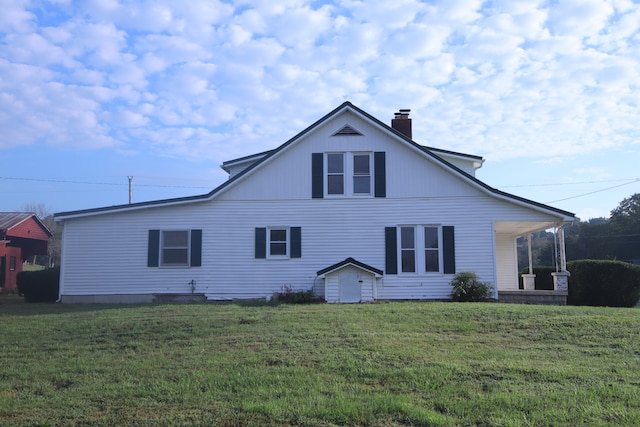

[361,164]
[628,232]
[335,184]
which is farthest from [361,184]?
[628,232]

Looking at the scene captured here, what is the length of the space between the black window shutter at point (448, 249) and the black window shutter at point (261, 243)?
5849mm

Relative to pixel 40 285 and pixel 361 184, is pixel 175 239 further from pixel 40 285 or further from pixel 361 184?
pixel 361 184

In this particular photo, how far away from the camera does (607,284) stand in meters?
17.7

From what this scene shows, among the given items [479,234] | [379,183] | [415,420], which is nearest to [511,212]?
[479,234]

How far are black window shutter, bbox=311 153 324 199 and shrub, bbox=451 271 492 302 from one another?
17.1 ft

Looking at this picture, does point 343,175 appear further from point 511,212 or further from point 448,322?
point 448,322

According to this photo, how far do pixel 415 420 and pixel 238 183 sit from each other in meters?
13.5

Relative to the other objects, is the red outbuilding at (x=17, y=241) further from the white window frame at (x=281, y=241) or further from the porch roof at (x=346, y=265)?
the porch roof at (x=346, y=265)

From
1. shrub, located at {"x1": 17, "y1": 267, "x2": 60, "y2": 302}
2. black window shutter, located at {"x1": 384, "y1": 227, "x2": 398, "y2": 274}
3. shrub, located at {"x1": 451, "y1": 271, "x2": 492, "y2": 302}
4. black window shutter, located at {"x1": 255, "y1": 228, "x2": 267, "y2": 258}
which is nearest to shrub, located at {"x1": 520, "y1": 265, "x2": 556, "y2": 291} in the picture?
shrub, located at {"x1": 451, "y1": 271, "x2": 492, "y2": 302}

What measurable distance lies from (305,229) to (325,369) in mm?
10353

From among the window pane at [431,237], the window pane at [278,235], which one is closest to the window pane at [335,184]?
the window pane at [278,235]

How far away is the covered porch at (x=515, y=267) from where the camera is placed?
17.8 meters

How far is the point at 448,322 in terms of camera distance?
12.0 m

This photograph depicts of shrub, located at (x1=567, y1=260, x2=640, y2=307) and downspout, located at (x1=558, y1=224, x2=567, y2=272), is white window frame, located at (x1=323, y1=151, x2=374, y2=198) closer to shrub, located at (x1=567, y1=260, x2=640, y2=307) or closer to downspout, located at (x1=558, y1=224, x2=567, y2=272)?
downspout, located at (x1=558, y1=224, x2=567, y2=272)
